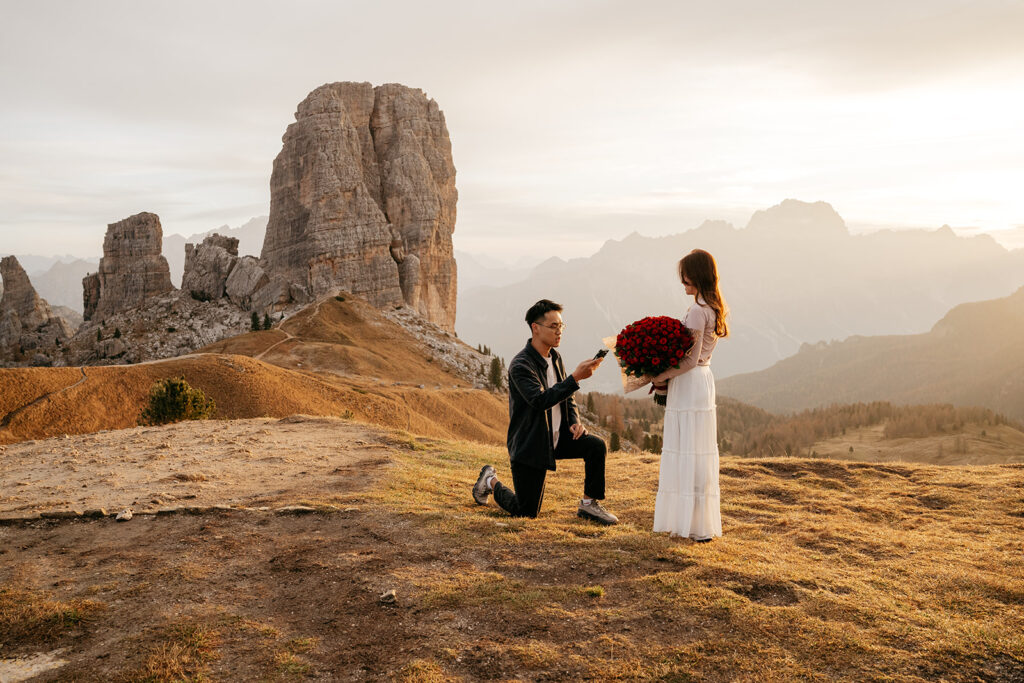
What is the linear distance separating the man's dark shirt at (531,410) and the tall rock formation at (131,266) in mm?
104893

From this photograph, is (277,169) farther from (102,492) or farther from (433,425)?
(102,492)

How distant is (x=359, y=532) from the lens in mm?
9008

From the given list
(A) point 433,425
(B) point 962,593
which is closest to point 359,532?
(B) point 962,593

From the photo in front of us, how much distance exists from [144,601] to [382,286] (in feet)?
308

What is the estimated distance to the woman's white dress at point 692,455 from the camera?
853 cm

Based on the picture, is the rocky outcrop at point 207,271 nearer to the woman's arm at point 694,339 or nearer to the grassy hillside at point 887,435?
the grassy hillside at point 887,435

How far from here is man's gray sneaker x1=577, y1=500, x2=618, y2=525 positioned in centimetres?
967

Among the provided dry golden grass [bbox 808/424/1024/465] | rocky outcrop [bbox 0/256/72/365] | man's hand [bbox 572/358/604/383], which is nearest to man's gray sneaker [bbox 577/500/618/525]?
man's hand [bbox 572/358/604/383]

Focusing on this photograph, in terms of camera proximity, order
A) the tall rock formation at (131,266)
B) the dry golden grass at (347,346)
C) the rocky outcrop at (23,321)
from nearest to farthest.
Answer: the dry golden grass at (347,346), the tall rock formation at (131,266), the rocky outcrop at (23,321)

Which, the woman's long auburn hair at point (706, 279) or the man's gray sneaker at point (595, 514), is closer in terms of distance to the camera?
the woman's long auburn hair at point (706, 279)

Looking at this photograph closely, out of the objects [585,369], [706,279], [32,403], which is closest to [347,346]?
[32,403]

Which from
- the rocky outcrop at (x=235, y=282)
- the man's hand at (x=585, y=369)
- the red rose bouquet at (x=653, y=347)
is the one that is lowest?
the man's hand at (x=585, y=369)

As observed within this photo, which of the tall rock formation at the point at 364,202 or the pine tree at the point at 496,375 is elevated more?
the tall rock formation at the point at 364,202

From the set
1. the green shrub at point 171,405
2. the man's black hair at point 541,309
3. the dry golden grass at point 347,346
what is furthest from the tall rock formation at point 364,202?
the man's black hair at point 541,309
